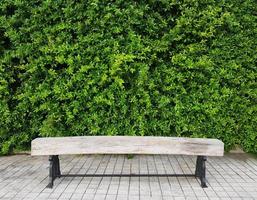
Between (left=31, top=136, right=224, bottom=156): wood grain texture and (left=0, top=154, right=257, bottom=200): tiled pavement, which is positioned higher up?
(left=31, top=136, right=224, bottom=156): wood grain texture

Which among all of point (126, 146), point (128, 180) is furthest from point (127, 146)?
point (128, 180)

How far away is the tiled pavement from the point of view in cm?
439

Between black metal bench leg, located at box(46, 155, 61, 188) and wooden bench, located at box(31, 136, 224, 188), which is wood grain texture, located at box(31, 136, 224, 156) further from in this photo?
black metal bench leg, located at box(46, 155, 61, 188)

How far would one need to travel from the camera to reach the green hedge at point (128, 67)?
5.88 m

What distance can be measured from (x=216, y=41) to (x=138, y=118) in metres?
1.99

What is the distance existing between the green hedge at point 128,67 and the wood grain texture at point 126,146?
4.43 feet

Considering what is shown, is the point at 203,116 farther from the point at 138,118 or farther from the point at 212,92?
the point at 138,118

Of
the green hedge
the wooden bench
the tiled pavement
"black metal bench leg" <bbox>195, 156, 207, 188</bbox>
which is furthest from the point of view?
the green hedge

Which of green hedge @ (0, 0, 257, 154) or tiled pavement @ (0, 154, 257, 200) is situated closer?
tiled pavement @ (0, 154, 257, 200)

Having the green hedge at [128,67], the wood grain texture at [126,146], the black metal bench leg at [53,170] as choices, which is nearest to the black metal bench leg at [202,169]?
the wood grain texture at [126,146]

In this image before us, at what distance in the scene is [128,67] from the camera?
19.2ft

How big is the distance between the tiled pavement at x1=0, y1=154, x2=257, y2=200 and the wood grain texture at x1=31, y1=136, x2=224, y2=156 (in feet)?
1.68

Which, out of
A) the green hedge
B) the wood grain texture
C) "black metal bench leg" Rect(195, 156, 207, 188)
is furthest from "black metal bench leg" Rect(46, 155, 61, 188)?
"black metal bench leg" Rect(195, 156, 207, 188)

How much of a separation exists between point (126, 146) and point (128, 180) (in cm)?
66
